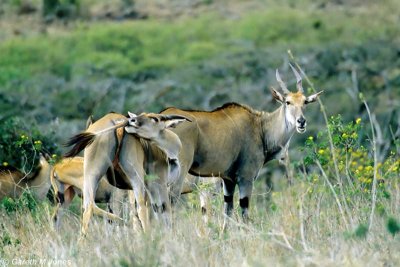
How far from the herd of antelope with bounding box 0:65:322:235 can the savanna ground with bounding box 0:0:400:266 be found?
0.35 metres

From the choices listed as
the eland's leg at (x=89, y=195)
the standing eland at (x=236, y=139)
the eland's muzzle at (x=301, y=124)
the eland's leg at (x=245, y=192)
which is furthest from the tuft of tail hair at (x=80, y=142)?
the eland's muzzle at (x=301, y=124)

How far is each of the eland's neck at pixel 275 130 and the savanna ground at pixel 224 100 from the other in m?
0.41

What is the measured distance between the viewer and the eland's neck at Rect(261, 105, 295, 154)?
45.6 feet

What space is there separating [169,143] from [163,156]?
0.24 m

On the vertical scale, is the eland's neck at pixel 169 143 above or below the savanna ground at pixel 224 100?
above

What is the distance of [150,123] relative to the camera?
38.4 ft

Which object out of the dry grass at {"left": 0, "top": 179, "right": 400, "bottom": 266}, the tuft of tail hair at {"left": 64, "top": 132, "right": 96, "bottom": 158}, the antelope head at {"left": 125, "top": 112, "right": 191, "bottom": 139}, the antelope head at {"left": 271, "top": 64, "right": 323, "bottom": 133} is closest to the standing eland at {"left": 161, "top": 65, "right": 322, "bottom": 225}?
the antelope head at {"left": 271, "top": 64, "right": 323, "bottom": 133}

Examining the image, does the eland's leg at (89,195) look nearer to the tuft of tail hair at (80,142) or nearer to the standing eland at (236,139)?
the tuft of tail hair at (80,142)

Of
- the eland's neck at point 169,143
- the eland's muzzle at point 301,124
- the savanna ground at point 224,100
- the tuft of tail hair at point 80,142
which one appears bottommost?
the savanna ground at point 224,100

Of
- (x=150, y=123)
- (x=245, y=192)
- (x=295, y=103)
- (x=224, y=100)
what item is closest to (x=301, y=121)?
(x=295, y=103)

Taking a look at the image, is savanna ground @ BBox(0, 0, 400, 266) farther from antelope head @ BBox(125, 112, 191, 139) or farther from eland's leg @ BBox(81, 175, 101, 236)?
antelope head @ BBox(125, 112, 191, 139)

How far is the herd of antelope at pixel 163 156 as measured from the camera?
11.6m

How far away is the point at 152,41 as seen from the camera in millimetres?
46594

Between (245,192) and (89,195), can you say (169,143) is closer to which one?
(89,195)
